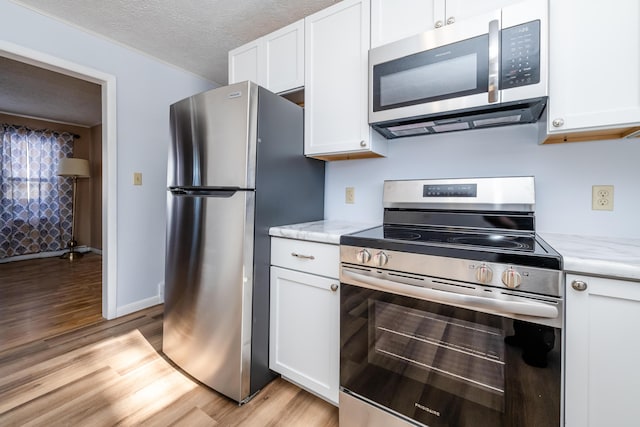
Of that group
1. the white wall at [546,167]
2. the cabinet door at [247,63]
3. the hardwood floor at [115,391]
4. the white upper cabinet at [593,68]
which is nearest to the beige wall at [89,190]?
the hardwood floor at [115,391]

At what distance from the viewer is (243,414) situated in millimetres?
1377

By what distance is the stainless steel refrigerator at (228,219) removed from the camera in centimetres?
142

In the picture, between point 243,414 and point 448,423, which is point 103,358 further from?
point 448,423

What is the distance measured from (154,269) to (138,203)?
66 cm

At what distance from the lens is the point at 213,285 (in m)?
1.51

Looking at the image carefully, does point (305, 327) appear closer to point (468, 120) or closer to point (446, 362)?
point (446, 362)

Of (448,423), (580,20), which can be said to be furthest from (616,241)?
(448,423)

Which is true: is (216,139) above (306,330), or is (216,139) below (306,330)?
above

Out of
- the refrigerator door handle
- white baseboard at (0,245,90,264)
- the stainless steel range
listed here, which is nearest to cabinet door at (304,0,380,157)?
the refrigerator door handle

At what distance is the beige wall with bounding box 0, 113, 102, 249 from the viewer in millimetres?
5129

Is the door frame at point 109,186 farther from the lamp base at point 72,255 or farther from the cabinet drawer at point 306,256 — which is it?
the lamp base at point 72,255

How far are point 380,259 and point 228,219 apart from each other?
2.66 ft

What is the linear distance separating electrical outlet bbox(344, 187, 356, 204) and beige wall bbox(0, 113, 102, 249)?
524 cm

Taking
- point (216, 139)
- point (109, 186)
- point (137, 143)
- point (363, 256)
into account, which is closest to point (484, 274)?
point (363, 256)
